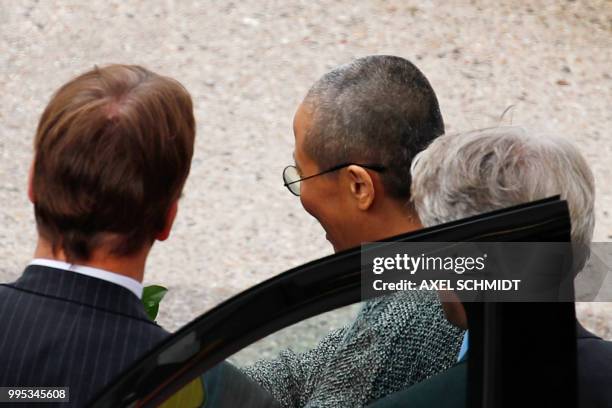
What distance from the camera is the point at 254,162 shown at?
5.96 m

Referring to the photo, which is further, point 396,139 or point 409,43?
point 409,43

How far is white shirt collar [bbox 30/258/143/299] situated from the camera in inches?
66.4

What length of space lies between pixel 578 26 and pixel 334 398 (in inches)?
242

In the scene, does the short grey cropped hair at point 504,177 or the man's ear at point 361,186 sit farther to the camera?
the man's ear at point 361,186

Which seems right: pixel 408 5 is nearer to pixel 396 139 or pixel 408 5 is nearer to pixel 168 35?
pixel 168 35

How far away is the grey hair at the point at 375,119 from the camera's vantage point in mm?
2561

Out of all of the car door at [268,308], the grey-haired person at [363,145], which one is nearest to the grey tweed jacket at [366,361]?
the car door at [268,308]

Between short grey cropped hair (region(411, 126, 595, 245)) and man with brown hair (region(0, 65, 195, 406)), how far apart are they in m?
0.43

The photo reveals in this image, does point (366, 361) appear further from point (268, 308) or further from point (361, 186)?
point (361, 186)

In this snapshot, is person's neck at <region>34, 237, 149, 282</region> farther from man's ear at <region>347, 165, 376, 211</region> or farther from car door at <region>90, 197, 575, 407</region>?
man's ear at <region>347, 165, 376, 211</region>

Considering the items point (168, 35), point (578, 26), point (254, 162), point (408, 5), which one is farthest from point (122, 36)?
point (578, 26)

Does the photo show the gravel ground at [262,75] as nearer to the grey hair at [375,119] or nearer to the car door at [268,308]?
the grey hair at [375,119]

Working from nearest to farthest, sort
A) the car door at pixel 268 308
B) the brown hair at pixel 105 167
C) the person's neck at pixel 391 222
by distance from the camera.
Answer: the car door at pixel 268 308, the brown hair at pixel 105 167, the person's neck at pixel 391 222

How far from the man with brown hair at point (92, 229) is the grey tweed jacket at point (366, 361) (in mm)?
217
